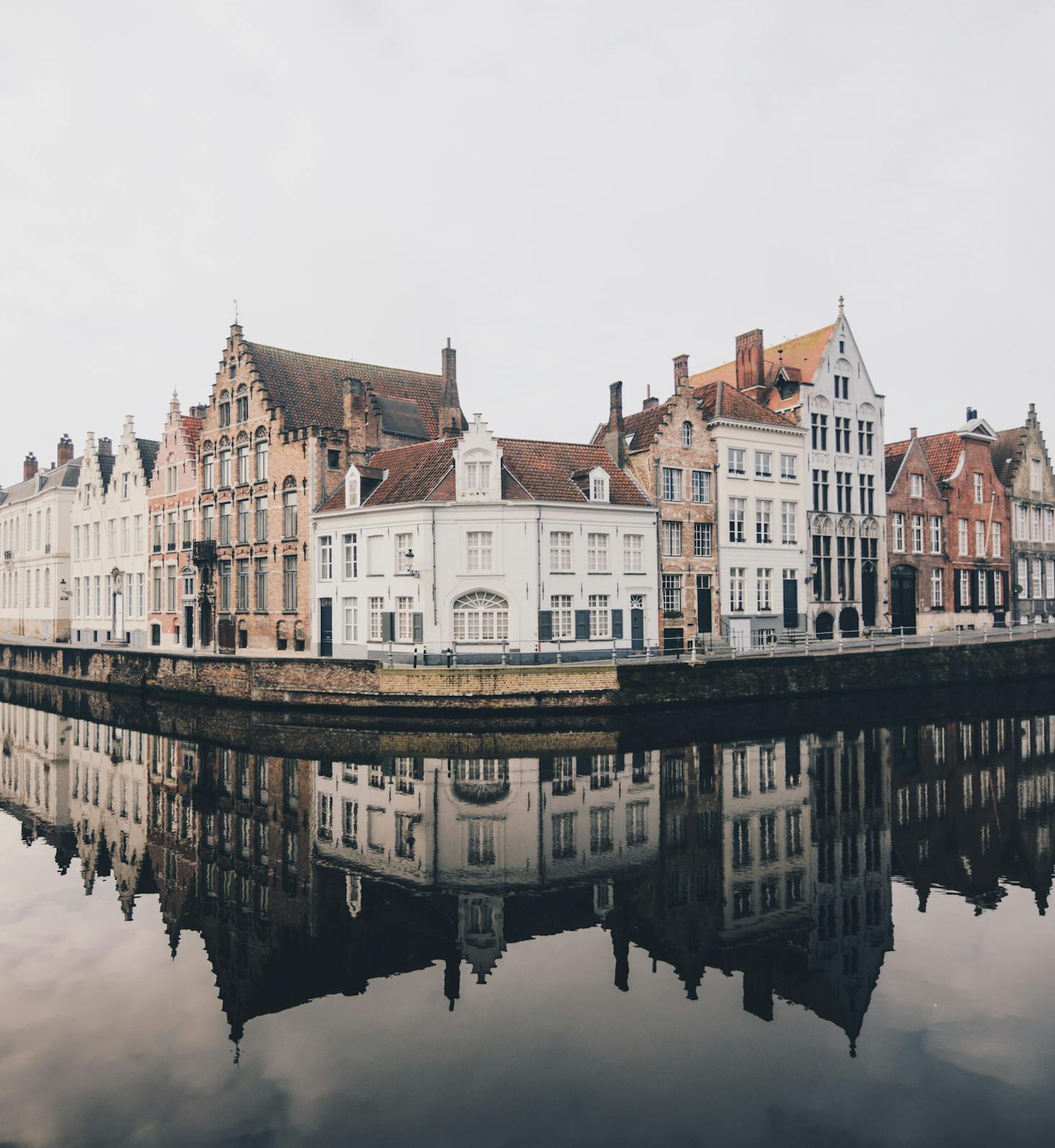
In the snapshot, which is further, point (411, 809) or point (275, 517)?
point (275, 517)

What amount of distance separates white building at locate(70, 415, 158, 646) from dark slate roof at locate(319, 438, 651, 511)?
2006 centimetres

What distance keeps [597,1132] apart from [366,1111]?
2.25 metres

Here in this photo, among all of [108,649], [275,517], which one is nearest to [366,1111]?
[275,517]

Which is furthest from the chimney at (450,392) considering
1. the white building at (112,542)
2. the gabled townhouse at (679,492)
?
the white building at (112,542)

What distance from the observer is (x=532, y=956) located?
12.6 m

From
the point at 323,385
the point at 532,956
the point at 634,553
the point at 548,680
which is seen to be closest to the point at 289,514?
the point at 323,385

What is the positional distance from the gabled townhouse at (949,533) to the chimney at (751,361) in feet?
33.8

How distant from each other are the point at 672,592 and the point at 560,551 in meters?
7.22

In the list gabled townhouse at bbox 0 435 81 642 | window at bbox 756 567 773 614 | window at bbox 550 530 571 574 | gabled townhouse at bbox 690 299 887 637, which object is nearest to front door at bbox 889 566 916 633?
gabled townhouse at bbox 690 299 887 637

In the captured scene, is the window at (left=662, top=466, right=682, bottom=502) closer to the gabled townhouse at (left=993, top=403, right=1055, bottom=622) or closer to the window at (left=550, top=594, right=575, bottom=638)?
the window at (left=550, top=594, right=575, bottom=638)

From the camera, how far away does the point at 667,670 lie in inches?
1341

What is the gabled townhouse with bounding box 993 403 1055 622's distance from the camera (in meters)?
58.4

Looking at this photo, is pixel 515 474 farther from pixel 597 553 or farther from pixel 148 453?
pixel 148 453

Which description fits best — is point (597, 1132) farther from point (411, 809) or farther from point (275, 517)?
point (275, 517)
